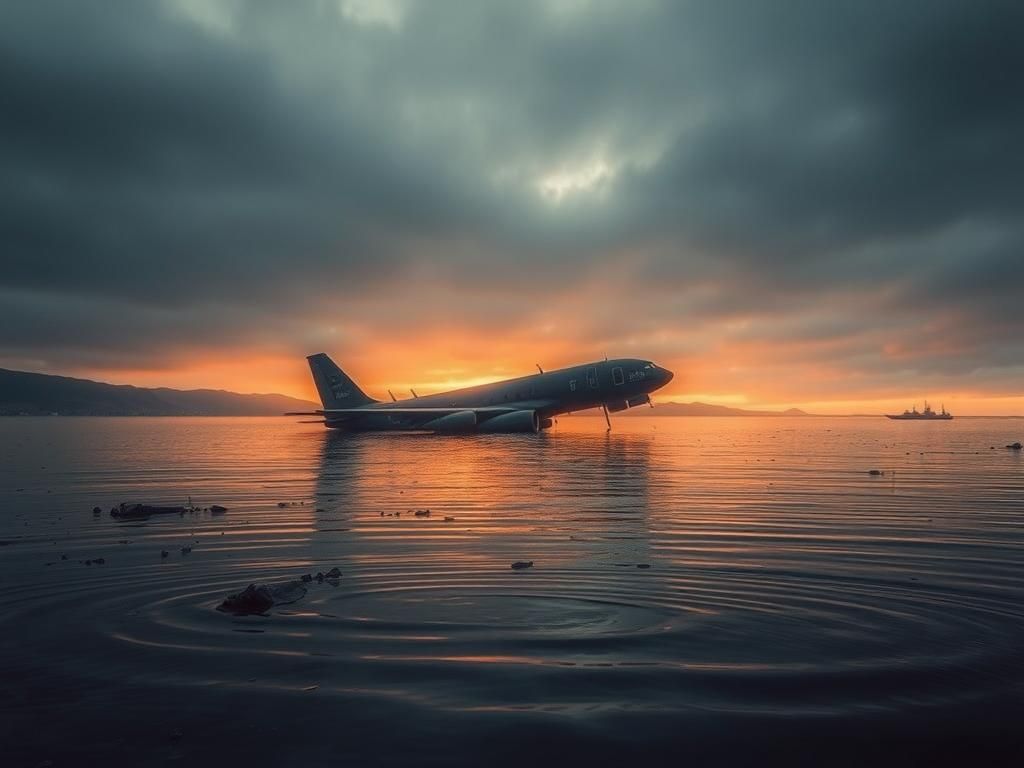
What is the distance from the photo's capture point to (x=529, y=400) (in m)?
64.4

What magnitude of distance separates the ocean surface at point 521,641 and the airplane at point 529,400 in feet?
151

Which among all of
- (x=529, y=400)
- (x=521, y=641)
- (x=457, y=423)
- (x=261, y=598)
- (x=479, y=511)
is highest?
(x=529, y=400)

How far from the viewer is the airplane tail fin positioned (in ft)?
247

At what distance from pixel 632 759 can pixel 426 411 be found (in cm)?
6437

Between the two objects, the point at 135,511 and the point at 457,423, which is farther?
the point at 457,423

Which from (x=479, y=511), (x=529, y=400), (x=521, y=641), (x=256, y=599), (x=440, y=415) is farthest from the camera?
(x=440, y=415)

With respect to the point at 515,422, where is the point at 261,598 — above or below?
below

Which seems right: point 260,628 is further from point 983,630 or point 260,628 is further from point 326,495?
point 326,495

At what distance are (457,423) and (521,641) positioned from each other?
184 feet

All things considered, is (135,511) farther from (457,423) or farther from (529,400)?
(529,400)

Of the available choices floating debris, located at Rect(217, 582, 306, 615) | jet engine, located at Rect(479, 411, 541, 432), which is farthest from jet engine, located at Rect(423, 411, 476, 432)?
floating debris, located at Rect(217, 582, 306, 615)

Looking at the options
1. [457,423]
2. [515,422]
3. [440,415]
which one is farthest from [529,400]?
[440,415]

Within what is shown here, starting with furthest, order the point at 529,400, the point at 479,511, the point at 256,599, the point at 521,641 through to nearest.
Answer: the point at 529,400 < the point at 479,511 < the point at 256,599 < the point at 521,641

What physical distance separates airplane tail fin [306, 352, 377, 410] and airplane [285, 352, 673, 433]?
270cm
